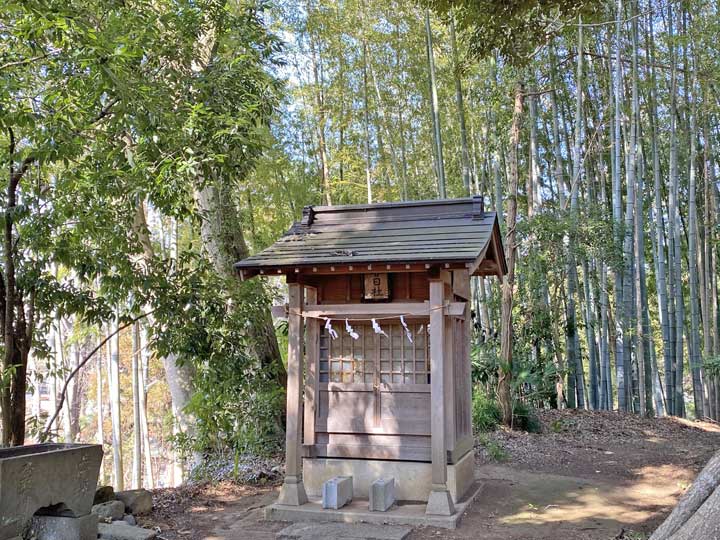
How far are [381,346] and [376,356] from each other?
0.34 ft

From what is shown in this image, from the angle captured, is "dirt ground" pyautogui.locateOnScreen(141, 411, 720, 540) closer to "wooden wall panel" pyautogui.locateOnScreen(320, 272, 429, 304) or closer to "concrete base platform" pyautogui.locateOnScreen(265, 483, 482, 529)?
"concrete base platform" pyautogui.locateOnScreen(265, 483, 482, 529)

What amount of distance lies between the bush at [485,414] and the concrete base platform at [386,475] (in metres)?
3.08

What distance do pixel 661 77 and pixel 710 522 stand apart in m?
10.8

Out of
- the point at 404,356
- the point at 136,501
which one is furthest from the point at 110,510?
the point at 404,356

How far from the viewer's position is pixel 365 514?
4922 millimetres

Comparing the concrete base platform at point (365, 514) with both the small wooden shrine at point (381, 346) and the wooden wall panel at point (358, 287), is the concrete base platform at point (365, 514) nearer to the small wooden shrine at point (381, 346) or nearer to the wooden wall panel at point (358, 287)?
the small wooden shrine at point (381, 346)

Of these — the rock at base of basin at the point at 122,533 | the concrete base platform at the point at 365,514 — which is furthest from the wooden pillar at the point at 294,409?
the rock at base of basin at the point at 122,533

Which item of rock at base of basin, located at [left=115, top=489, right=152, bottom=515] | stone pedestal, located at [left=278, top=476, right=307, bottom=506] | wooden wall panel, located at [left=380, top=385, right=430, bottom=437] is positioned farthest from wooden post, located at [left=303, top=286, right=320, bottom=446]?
rock at base of basin, located at [left=115, top=489, right=152, bottom=515]

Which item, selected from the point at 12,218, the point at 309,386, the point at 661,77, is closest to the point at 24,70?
the point at 12,218

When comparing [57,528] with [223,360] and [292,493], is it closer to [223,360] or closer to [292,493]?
[292,493]

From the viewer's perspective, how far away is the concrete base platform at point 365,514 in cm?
482

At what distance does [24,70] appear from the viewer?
4.36m

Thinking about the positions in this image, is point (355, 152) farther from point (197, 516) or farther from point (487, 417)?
point (197, 516)

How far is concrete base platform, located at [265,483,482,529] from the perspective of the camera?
190 inches
